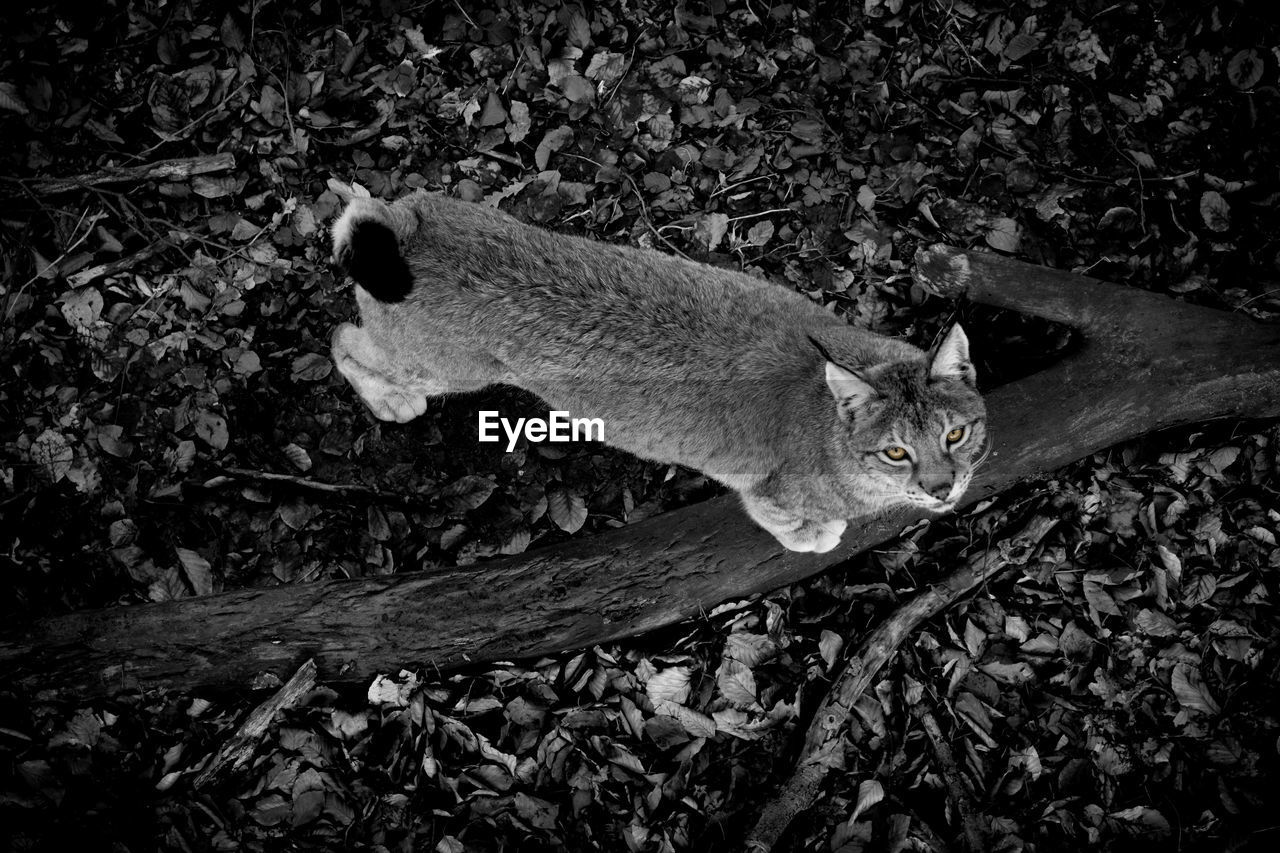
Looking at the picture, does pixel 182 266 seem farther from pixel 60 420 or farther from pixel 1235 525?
pixel 1235 525

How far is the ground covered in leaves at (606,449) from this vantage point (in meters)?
4.14

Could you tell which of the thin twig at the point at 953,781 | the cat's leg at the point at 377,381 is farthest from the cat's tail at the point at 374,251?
the thin twig at the point at 953,781

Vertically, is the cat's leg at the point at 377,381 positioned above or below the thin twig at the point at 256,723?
above

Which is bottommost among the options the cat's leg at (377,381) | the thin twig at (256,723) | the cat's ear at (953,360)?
the thin twig at (256,723)

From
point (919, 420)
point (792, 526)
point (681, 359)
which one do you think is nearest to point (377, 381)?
point (681, 359)

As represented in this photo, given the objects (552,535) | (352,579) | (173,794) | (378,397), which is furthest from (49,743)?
(552,535)

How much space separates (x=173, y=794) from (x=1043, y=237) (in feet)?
20.8

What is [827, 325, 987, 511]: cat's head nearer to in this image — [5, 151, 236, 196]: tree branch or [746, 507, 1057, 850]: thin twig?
[746, 507, 1057, 850]: thin twig

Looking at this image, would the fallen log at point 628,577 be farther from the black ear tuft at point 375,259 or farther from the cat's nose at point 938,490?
the black ear tuft at point 375,259

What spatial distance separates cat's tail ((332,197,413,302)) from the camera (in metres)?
3.81

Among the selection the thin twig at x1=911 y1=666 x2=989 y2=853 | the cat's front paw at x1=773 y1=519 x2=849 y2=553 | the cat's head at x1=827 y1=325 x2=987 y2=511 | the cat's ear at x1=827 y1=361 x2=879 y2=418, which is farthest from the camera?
the cat's front paw at x1=773 y1=519 x2=849 y2=553

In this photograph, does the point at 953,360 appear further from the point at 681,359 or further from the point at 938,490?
the point at 681,359

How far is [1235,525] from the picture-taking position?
4.63 meters

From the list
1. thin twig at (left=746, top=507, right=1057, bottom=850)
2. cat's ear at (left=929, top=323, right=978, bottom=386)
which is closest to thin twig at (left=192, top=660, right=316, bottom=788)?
thin twig at (left=746, top=507, right=1057, bottom=850)
